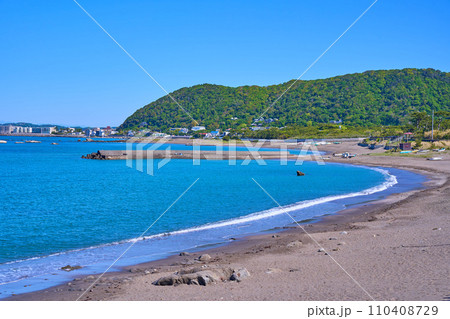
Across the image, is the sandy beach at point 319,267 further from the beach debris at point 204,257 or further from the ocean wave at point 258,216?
the ocean wave at point 258,216

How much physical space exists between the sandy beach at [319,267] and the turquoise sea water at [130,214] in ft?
5.25

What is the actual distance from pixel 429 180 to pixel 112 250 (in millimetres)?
28888

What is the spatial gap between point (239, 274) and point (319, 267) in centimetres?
218

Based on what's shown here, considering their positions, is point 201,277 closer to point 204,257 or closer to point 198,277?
point 198,277

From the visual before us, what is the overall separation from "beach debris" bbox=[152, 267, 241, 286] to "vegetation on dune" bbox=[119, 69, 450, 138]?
89334 mm

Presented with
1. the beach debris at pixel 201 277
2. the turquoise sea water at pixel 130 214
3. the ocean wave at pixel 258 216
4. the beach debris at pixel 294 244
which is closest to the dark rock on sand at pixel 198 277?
the beach debris at pixel 201 277

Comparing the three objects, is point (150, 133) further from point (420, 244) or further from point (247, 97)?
point (420, 244)

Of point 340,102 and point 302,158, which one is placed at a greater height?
point 340,102

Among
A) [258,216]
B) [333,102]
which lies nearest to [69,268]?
[258,216]

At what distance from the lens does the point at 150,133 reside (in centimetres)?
13100

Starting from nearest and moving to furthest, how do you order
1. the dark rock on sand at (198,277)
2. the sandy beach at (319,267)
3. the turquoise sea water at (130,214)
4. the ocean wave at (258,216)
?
the sandy beach at (319,267) < the dark rock on sand at (198,277) < the turquoise sea water at (130,214) < the ocean wave at (258,216)

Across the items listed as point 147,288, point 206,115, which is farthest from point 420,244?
point 206,115

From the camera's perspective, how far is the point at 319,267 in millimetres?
10773

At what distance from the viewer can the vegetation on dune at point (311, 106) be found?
11419 centimetres
